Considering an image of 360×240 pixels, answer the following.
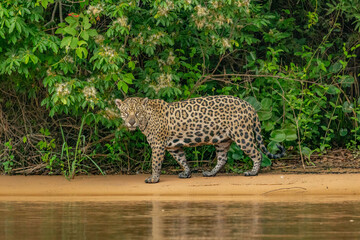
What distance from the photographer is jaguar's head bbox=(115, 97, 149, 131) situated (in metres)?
10.1

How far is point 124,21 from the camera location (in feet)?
31.4

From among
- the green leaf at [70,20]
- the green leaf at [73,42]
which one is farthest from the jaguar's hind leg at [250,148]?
the green leaf at [70,20]

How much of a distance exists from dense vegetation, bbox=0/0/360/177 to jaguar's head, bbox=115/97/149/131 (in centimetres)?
26

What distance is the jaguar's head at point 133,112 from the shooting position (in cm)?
1010

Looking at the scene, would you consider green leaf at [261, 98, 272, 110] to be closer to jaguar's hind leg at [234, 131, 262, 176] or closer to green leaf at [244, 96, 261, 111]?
green leaf at [244, 96, 261, 111]

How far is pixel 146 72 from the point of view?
10875mm

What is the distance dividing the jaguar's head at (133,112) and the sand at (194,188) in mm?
808

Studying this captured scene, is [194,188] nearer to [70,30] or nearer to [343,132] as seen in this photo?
[70,30]

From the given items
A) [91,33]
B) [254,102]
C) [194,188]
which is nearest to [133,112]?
[91,33]

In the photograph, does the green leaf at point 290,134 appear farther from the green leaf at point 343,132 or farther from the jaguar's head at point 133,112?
the jaguar's head at point 133,112

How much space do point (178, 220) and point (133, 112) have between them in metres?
3.38

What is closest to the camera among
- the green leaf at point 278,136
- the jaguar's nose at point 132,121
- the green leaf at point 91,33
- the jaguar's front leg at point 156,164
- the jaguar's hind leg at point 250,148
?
the green leaf at point 91,33

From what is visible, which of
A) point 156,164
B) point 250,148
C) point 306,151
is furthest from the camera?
point 306,151

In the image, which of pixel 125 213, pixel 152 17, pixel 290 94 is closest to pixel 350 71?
pixel 290 94
